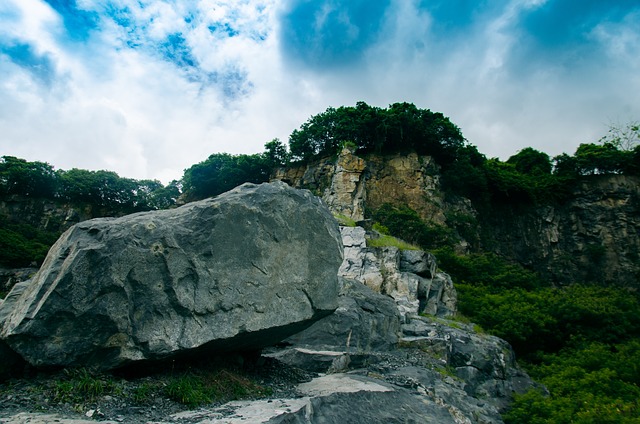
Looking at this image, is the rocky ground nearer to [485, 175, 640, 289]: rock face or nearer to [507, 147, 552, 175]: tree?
[485, 175, 640, 289]: rock face

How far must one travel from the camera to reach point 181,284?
17.7 ft

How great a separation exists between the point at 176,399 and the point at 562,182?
45645mm

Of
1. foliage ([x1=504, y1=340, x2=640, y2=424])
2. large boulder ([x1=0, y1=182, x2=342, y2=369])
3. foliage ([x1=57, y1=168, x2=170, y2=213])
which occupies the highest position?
foliage ([x1=57, y1=168, x2=170, y2=213])

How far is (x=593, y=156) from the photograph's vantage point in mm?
42688

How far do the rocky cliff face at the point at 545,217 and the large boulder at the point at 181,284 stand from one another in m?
30.2

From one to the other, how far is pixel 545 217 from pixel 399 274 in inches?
1243

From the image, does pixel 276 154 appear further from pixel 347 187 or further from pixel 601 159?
pixel 601 159

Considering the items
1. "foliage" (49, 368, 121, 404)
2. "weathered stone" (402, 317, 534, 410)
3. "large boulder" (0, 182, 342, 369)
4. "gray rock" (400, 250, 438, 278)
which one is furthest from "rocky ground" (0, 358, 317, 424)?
"gray rock" (400, 250, 438, 278)

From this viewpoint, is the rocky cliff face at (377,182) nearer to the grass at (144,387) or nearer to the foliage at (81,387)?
the grass at (144,387)

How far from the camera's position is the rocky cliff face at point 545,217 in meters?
37.5

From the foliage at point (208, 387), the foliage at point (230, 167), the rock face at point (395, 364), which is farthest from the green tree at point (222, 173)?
the foliage at point (208, 387)

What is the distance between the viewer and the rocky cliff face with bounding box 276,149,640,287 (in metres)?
37.5

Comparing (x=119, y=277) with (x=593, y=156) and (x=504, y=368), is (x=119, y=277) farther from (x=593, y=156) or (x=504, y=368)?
(x=593, y=156)

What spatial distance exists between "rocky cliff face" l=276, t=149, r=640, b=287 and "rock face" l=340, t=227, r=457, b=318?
17563 millimetres
